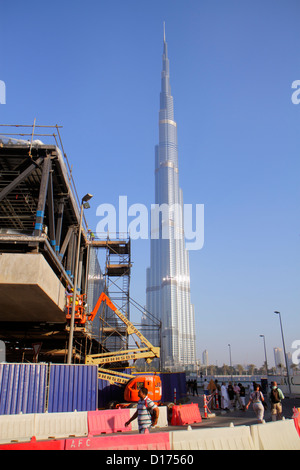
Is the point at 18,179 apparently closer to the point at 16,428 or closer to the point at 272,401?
the point at 16,428

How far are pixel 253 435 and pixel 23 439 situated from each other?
24.7 feet

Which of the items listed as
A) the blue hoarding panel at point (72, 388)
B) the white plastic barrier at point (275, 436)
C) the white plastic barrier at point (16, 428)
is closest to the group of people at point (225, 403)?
the white plastic barrier at point (275, 436)

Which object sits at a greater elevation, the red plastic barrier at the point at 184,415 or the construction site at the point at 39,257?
the construction site at the point at 39,257

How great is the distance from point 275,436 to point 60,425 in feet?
25.0

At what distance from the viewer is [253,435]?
735 cm

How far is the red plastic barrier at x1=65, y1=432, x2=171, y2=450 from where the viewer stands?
5.85 m

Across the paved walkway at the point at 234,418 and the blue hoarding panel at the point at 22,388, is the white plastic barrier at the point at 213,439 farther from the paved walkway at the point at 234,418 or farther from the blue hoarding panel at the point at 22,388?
the blue hoarding panel at the point at 22,388

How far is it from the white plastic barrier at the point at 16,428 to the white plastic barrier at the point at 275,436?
24.4 feet

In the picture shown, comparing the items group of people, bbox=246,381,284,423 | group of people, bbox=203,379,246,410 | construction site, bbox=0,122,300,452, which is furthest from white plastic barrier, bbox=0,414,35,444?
group of people, bbox=203,379,246,410

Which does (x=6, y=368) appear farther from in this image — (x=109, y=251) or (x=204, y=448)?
(x=109, y=251)

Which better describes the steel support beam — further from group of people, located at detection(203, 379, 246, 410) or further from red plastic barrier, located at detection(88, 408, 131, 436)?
group of people, located at detection(203, 379, 246, 410)

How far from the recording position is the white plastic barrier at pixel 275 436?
24.3 ft

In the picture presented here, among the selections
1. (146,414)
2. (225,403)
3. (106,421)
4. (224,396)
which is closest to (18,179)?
(106,421)

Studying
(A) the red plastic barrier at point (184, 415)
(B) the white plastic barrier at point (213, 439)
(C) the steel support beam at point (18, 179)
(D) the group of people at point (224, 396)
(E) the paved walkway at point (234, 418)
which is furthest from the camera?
(D) the group of people at point (224, 396)
